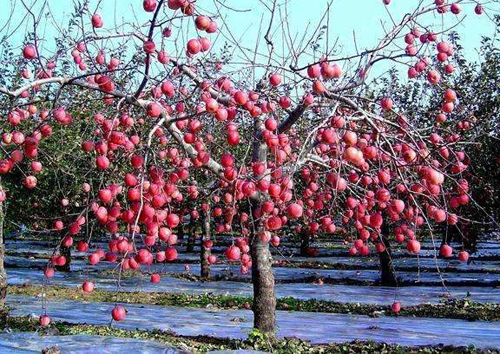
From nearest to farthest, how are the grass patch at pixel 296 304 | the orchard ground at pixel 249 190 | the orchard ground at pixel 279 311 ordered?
1. the orchard ground at pixel 249 190
2. the orchard ground at pixel 279 311
3. the grass patch at pixel 296 304

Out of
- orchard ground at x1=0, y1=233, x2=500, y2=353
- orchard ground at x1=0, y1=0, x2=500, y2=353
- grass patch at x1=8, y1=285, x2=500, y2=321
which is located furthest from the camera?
grass patch at x1=8, y1=285, x2=500, y2=321

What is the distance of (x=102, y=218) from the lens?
3693mm

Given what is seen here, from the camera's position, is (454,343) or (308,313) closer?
(454,343)

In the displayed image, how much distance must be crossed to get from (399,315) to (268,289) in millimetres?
4713

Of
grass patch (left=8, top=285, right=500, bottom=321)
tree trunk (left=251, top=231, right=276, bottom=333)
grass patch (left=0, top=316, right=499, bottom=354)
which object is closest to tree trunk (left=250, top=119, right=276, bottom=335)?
tree trunk (left=251, top=231, right=276, bottom=333)

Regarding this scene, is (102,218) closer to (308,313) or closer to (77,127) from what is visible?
(308,313)

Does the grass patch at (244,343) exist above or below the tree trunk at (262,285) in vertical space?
below

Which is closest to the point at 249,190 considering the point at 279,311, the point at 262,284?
the point at 262,284

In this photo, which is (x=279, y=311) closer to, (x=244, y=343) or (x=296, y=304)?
(x=296, y=304)

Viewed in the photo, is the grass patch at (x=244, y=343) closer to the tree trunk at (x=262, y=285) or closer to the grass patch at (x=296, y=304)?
the tree trunk at (x=262, y=285)

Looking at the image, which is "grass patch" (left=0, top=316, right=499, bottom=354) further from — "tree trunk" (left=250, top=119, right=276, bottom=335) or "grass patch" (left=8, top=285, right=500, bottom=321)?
"grass patch" (left=8, top=285, right=500, bottom=321)

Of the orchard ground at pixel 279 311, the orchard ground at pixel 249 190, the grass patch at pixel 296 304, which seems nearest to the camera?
the orchard ground at pixel 249 190

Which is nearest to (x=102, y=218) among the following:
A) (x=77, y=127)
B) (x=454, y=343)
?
(x=454, y=343)

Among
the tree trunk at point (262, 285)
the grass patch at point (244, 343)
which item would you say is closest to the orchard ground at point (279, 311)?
the grass patch at point (244, 343)
